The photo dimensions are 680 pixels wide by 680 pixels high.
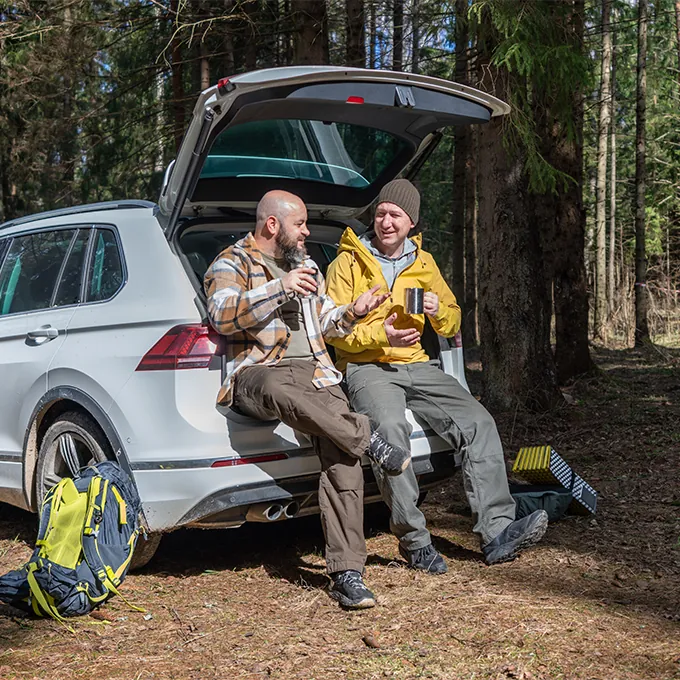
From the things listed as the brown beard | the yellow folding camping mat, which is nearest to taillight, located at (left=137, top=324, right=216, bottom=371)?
the brown beard

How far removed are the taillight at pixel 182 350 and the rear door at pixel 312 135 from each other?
23.2 inches

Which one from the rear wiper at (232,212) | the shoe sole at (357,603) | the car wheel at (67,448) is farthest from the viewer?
the rear wiper at (232,212)

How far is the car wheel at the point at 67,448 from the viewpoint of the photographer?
4.51 metres

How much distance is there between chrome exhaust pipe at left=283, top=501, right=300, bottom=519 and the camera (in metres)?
4.29

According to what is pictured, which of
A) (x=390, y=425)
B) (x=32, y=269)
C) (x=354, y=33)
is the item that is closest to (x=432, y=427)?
(x=390, y=425)

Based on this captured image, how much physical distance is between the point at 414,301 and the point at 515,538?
1325 mm

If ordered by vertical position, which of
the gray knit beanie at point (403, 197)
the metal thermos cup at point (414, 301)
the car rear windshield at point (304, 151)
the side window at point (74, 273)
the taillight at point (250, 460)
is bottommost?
the taillight at point (250, 460)

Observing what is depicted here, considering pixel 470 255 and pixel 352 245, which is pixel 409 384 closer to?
pixel 352 245

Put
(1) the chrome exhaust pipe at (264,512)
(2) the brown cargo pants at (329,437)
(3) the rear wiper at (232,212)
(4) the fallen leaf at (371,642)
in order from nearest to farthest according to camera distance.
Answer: (4) the fallen leaf at (371,642)
(2) the brown cargo pants at (329,437)
(1) the chrome exhaust pipe at (264,512)
(3) the rear wiper at (232,212)

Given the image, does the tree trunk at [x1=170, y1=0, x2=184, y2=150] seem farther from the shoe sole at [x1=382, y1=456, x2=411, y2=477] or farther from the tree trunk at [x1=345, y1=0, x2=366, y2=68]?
the shoe sole at [x1=382, y1=456, x2=411, y2=477]

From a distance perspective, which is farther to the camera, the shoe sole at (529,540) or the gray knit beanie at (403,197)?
the gray knit beanie at (403,197)

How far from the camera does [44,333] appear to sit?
482 centimetres

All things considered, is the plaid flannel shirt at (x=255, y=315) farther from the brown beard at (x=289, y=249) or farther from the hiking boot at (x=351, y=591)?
the hiking boot at (x=351, y=591)

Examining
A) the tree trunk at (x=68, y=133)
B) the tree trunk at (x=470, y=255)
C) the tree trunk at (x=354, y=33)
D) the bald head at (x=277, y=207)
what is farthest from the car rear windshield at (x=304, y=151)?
the tree trunk at (x=470, y=255)
